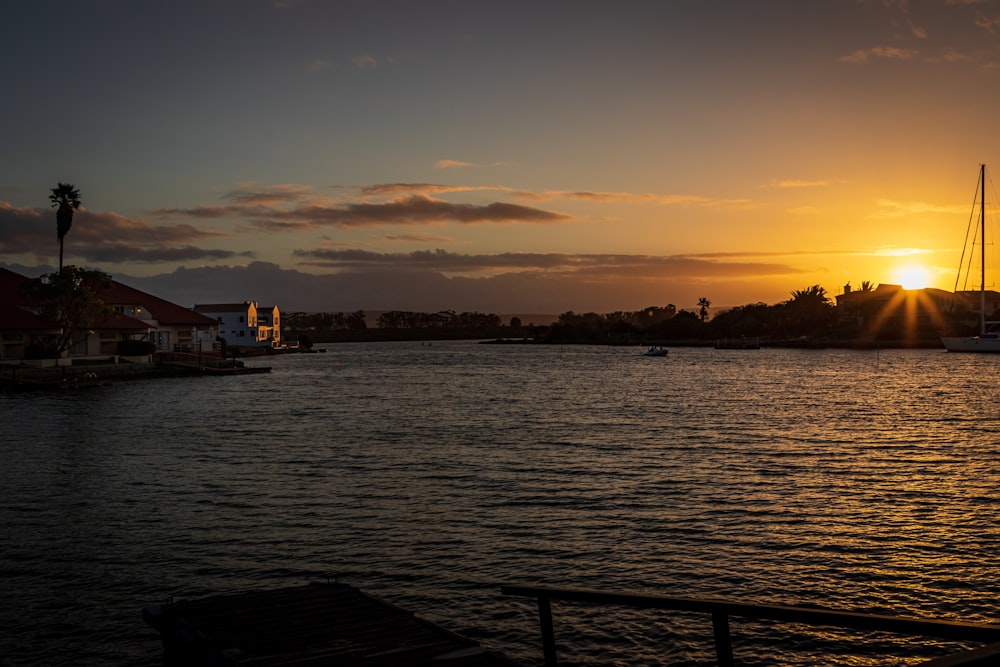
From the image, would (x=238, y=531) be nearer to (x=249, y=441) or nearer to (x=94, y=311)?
(x=249, y=441)

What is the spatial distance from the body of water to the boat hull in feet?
413

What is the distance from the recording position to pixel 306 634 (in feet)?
37.1

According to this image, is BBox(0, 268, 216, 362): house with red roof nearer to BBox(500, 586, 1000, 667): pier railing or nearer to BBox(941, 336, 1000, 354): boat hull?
BBox(500, 586, 1000, 667): pier railing

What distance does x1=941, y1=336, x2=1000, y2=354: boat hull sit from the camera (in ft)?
528

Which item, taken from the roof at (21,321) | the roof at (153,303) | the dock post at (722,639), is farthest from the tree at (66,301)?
the dock post at (722,639)

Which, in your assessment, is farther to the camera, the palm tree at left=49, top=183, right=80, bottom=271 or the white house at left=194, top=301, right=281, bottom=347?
the white house at left=194, top=301, right=281, bottom=347

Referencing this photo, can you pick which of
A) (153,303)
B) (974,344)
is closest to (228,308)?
(153,303)

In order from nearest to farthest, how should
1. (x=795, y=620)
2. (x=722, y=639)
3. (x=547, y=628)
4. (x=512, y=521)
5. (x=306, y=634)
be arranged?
(x=795, y=620), (x=722, y=639), (x=547, y=628), (x=306, y=634), (x=512, y=521)

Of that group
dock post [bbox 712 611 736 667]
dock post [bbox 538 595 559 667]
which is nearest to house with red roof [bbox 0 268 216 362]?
dock post [bbox 538 595 559 667]

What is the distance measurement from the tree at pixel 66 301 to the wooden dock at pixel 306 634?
8441 centimetres

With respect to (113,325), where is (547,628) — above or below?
below

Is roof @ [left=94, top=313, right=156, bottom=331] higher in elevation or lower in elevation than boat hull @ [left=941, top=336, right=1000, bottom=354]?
higher

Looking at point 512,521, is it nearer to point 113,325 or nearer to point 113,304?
point 113,325

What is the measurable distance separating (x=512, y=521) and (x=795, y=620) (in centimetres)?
1628
